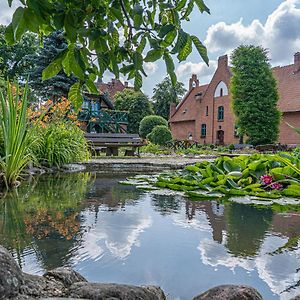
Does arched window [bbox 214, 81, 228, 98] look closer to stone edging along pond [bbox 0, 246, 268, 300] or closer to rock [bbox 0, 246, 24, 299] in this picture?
stone edging along pond [bbox 0, 246, 268, 300]

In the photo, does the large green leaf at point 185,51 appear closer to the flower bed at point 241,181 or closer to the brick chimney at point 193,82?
the flower bed at point 241,181

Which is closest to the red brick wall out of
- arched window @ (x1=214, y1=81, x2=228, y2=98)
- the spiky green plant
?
arched window @ (x1=214, y1=81, x2=228, y2=98)

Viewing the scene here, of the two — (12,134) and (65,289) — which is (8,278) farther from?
(12,134)

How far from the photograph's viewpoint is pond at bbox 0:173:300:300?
143 centimetres

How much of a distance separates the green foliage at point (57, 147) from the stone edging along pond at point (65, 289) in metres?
4.75

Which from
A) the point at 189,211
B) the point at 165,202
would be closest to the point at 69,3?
the point at 189,211

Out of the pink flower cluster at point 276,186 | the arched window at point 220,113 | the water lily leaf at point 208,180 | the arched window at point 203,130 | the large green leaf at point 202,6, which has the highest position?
the arched window at point 220,113

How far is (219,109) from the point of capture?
28.8 m

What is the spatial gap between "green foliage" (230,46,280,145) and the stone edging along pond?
2149 centimetres

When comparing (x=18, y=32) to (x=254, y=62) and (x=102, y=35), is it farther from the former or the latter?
(x=254, y=62)

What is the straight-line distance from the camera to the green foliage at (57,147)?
5969mm

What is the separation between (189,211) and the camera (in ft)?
9.21

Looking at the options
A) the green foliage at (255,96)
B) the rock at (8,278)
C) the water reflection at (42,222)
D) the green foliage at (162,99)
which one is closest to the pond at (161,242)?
the water reflection at (42,222)

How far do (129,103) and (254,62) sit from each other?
13.9 m
